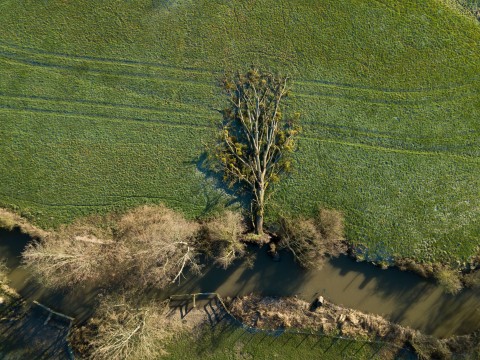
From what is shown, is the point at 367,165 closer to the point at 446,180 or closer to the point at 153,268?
the point at 446,180

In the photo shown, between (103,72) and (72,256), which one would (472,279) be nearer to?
(72,256)

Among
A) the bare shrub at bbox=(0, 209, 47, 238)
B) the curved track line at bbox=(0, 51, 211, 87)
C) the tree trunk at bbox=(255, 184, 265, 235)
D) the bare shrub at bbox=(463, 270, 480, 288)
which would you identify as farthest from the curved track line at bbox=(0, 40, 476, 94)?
the bare shrub at bbox=(463, 270, 480, 288)

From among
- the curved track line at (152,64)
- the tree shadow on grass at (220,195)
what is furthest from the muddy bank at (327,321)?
the curved track line at (152,64)

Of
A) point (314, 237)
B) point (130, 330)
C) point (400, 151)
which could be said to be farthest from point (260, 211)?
point (130, 330)

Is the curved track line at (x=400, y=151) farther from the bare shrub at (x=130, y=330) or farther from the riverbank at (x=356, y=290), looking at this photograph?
the bare shrub at (x=130, y=330)

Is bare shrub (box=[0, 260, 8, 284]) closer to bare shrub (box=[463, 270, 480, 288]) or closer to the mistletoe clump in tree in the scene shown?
the mistletoe clump in tree

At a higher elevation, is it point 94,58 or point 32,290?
point 94,58
